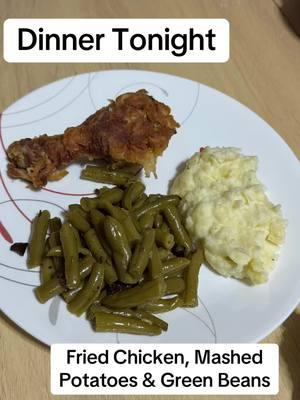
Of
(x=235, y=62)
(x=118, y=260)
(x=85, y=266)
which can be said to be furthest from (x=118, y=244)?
(x=235, y=62)

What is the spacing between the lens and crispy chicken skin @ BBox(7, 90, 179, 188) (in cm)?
294

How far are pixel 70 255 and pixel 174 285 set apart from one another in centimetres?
53

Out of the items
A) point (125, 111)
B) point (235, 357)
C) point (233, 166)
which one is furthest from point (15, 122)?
point (235, 357)

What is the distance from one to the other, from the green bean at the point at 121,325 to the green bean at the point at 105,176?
83 cm

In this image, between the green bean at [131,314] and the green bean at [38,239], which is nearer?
the green bean at [131,314]

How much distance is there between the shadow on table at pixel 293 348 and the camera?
101 inches

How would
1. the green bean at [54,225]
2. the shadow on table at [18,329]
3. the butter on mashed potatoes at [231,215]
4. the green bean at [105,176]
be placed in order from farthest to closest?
the green bean at [105,176] → the green bean at [54,225] → the butter on mashed potatoes at [231,215] → the shadow on table at [18,329]

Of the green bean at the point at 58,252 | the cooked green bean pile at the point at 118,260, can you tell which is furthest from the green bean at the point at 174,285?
the green bean at the point at 58,252

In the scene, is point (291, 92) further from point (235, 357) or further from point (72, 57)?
point (235, 357)

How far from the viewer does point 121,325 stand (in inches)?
96.5

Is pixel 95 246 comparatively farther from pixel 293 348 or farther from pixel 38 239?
pixel 293 348

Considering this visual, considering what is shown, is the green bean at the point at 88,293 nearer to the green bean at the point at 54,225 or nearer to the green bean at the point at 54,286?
the green bean at the point at 54,286

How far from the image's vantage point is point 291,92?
3785mm

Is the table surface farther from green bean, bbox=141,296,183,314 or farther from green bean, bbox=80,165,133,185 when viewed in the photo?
green bean, bbox=141,296,183,314
